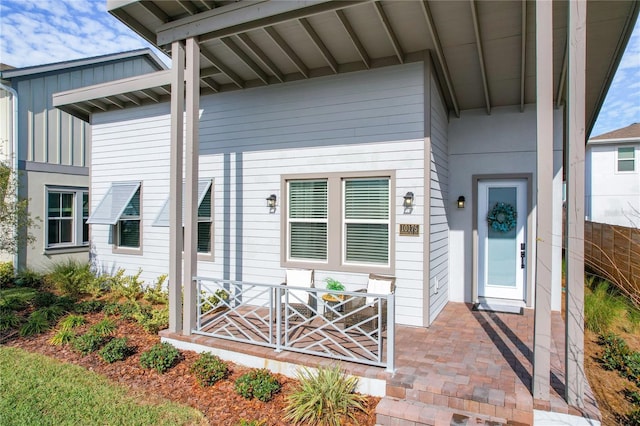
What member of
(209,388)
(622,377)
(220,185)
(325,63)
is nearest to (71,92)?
(220,185)

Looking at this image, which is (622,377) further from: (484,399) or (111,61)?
(111,61)

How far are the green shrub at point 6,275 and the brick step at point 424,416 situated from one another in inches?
381

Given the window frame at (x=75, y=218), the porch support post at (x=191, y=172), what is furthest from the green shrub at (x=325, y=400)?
the window frame at (x=75, y=218)

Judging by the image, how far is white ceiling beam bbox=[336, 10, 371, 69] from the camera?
4.55 m

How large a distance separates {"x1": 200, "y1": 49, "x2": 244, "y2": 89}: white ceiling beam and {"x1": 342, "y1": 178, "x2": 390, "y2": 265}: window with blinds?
261cm

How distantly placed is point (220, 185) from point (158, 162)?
69.7 inches

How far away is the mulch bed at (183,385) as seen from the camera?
140 inches

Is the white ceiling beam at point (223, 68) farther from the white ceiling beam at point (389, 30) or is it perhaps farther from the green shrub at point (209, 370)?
the green shrub at point (209, 370)

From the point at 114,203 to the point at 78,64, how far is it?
5.77m

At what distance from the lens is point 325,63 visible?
19.2 feet

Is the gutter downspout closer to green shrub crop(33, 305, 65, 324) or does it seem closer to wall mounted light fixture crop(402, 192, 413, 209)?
green shrub crop(33, 305, 65, 324)

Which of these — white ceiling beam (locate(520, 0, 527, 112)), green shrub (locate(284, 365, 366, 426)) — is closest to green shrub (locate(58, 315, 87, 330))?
green shrub (locate(284, 365, 366, 426))

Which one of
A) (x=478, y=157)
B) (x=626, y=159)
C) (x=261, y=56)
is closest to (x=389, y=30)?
(x=261, y=56)

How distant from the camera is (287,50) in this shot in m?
5.32
